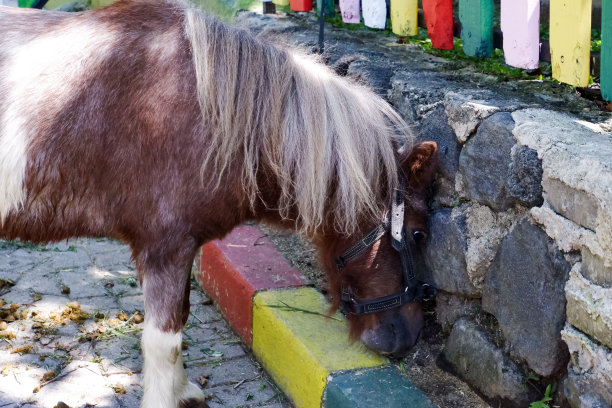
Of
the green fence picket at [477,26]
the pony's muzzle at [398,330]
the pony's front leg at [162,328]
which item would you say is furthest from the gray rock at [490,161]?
the pony's front leg at [162,328]

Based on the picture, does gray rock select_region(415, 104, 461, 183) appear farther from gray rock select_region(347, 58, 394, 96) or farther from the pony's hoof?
the pony's hoof

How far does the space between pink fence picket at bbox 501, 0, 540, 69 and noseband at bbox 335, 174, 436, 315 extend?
0.84 m

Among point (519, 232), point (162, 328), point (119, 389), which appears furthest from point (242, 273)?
point (519, 232)

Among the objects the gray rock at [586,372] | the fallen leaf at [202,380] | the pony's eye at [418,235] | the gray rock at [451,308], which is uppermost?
the pony's eye at [418,235]

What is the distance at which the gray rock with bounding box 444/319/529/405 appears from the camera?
294 cm

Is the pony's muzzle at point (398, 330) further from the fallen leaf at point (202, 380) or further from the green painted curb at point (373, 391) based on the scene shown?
the fallen leaf at point (202, 380)

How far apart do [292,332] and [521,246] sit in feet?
3.88

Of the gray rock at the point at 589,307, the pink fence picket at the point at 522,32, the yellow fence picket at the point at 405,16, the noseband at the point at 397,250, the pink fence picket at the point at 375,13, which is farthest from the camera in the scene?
the pink fence picket at the point at 375,13

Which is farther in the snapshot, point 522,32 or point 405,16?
point 405,16

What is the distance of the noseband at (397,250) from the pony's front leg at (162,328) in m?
0.70

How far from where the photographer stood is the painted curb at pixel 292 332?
3.13 metres

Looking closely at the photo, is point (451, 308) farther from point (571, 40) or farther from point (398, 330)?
point (571, 40)

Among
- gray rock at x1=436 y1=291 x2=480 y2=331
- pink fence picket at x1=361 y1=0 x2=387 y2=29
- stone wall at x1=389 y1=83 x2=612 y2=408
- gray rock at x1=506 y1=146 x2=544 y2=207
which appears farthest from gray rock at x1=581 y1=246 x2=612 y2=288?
pink fence picket at x1=361 y1=0 x2=387 y2=29

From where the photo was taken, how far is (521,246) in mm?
2871
